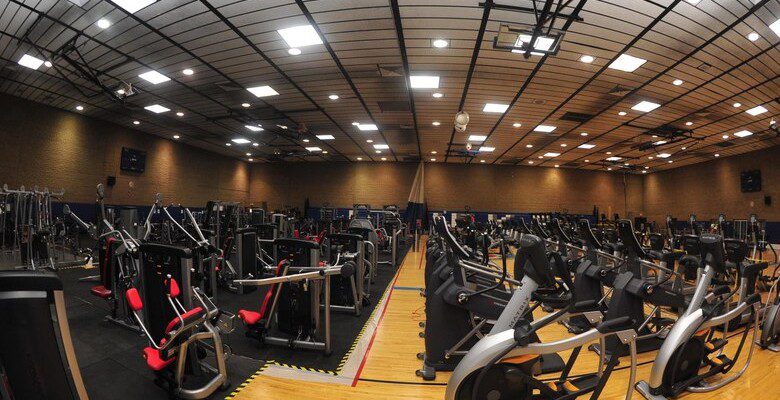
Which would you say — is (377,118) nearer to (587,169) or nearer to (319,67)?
(319,67)

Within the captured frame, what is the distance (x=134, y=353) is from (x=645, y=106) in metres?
11.3

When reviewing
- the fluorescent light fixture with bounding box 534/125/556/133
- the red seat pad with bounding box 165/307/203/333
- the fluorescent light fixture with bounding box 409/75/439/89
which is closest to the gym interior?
the red seat pad with bounding box 165/307/203/333

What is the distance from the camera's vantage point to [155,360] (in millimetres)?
2137

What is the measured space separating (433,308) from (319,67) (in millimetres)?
5811

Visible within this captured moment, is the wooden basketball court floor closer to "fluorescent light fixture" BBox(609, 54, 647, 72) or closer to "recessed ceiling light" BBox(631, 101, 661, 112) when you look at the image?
"fluorescent light fixture" BBox(609, 54, 647, 72)

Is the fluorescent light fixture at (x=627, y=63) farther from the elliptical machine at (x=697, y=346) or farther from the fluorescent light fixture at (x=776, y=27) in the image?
the elliptical machine at (x=697, y=346)

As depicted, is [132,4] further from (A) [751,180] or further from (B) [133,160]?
(A) [751,180]

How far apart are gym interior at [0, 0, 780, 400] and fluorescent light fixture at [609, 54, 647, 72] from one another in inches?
1.6

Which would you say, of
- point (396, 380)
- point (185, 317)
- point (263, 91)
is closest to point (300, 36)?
point (263, 91)

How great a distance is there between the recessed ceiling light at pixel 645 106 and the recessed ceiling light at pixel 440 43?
19.6 ft

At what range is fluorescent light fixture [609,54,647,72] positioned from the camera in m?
5.95

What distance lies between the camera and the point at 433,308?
2.56 meters

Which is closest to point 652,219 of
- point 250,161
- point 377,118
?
point 377,118

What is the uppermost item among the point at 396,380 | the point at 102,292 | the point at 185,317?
the point at 185,317
